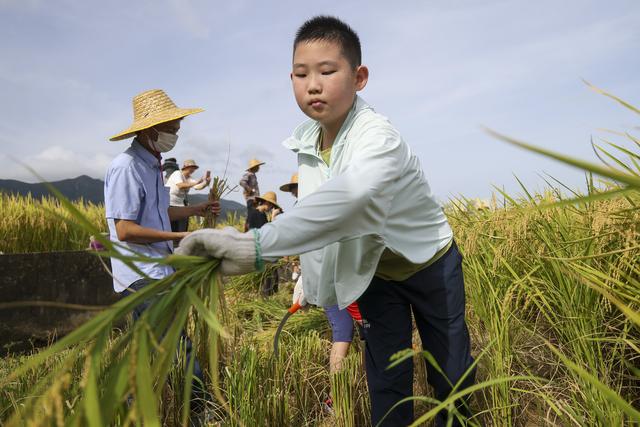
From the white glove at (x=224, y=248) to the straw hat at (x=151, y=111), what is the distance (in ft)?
5.63

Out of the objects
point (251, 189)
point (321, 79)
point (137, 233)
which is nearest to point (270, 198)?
point (251, 189)

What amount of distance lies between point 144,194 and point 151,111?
1.81 ft

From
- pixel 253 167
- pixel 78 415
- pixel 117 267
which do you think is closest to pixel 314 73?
pixel 78 415

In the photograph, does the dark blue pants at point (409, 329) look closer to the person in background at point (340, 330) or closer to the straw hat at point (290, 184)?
the person in background at point (340, 330)

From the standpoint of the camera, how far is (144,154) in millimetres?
2602

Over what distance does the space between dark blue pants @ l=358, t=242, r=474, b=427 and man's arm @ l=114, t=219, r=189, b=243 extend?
105 cm

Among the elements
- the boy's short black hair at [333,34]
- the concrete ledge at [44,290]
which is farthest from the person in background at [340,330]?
the concrete ledge at [44,290]

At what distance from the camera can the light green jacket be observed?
1.15 meters

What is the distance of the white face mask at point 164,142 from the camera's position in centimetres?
266

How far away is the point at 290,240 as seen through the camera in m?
1.13

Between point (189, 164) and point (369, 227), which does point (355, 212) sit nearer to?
point (369, 227)

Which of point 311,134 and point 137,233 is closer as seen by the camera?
point 311,134

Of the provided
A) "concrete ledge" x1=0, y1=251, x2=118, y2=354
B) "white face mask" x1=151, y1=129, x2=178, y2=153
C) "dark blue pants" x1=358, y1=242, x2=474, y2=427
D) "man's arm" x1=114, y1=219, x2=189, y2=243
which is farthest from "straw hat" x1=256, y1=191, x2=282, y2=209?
"dark blue pants" x1=358, y1=242, x2=474, y2=427

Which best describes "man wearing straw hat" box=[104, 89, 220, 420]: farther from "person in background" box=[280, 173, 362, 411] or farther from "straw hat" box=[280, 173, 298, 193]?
"straw hat" box=[280, 173, 298, 193]
